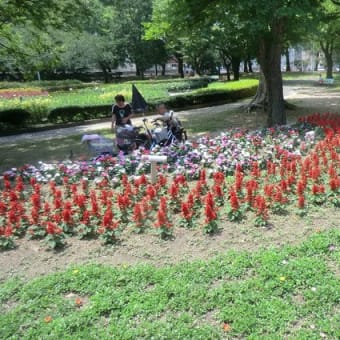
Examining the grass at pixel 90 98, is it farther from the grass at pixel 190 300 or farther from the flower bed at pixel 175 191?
the grass at pixel 190 300

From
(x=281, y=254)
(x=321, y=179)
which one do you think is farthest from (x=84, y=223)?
(x=321, y=179)

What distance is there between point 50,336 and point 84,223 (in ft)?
6.05

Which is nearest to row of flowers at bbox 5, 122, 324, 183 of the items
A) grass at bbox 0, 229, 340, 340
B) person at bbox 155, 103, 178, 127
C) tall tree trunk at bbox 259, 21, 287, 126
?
person at bbox 155, 103, 178, 127

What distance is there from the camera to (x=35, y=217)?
5074 millimetres

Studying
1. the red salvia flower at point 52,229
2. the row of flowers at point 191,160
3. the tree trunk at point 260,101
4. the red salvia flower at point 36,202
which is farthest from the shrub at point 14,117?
the red salvia flower at point 52,229

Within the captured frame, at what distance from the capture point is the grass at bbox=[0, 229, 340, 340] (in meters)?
3.16

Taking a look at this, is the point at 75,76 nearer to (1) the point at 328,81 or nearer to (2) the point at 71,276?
(1) the point at 328,81

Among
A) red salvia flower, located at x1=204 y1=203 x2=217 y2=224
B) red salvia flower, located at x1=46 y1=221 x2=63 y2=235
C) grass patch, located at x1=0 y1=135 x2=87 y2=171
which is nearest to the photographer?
red salvia flower, located at x1=46 y1=221 x2=63 y2=235

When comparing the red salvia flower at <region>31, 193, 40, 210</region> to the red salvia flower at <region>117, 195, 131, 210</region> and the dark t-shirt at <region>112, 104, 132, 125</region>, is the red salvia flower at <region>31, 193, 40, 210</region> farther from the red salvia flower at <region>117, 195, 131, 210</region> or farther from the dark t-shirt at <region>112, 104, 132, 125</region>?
the dark t-shirt at <region>112, 104, 132, 125</region>

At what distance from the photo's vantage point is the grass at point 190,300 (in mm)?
3160

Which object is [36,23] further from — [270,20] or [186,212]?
[186,212]

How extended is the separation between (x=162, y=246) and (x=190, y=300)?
1.07m

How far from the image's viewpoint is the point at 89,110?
659 inches

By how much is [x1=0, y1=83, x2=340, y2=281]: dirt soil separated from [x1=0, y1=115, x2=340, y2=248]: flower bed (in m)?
0.12
